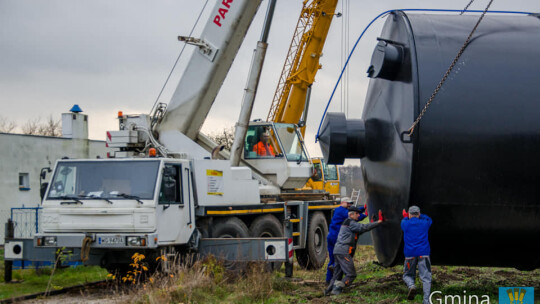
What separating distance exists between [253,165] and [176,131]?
6.31 ft

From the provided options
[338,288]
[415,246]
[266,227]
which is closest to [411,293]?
[415,246]

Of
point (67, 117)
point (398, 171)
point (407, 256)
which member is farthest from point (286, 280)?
point (67, 117)

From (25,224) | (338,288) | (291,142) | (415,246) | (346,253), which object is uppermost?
(291,142)

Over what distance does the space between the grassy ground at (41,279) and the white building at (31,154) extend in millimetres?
9733

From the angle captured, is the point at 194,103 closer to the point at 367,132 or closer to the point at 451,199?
the point at 367,132

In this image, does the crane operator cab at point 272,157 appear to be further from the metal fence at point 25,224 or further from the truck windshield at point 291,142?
the metal fence at point 25,224

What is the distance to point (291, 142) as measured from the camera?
50.7 ft

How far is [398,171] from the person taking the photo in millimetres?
8125

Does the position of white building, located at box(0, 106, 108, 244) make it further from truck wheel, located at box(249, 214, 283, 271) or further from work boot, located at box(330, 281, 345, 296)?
work boot, located at box(330, 281, 345, 296)

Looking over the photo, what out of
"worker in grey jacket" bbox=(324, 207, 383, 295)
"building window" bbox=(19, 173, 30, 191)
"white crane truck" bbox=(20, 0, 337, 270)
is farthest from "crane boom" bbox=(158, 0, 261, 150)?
"building window" bbox=(19, 173, 30, 191)

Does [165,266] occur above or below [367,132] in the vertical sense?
below

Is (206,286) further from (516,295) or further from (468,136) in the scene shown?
(468,136)

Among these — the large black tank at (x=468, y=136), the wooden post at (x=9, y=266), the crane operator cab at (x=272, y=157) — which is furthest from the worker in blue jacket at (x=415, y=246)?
the wooden post at (x=9, y=266)

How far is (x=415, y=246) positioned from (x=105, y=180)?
5413 millimetres
